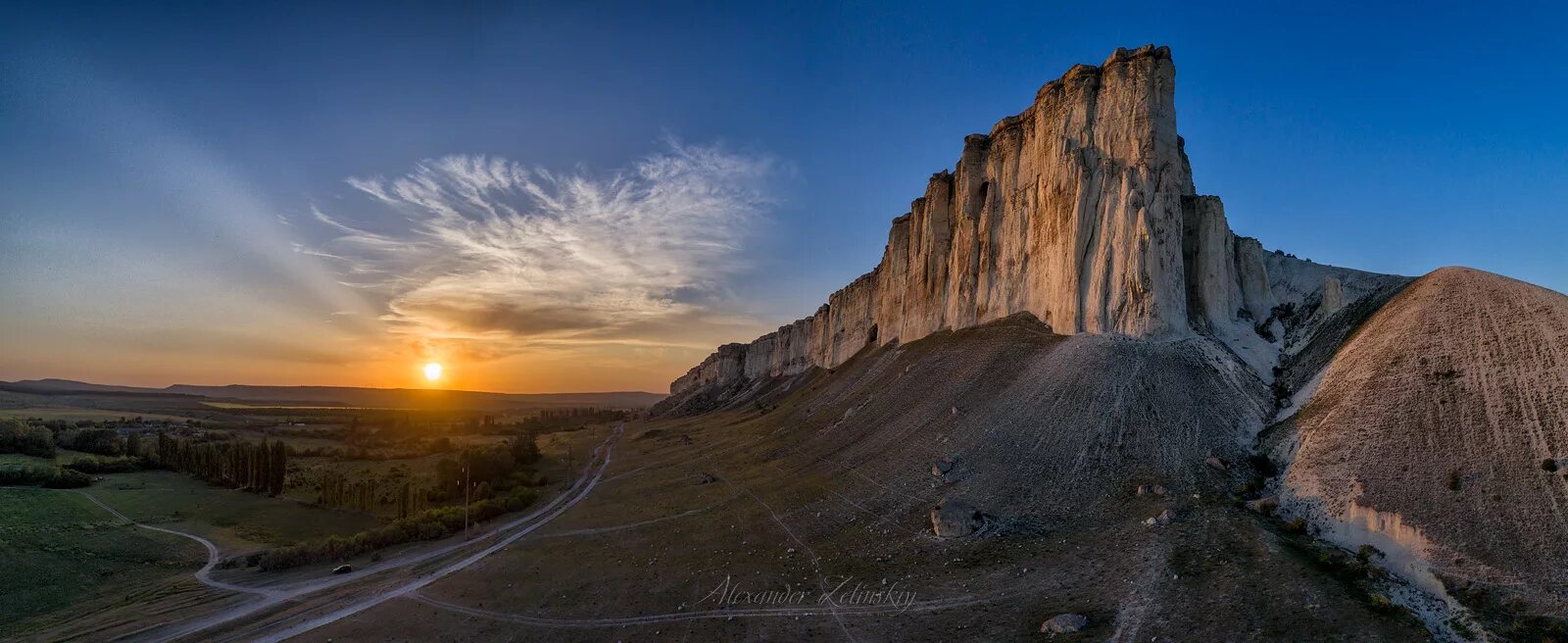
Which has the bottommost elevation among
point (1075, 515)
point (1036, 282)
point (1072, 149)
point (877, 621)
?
point (877, 621)

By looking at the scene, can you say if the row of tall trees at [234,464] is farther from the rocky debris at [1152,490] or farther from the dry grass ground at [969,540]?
the rocky debris at [1152,490]

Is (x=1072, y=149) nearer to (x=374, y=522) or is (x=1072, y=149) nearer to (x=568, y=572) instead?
(x=568, y=572)

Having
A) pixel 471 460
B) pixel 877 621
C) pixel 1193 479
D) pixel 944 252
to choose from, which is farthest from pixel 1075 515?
pixel 471 460

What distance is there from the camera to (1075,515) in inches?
810

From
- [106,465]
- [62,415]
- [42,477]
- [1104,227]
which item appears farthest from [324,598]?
[62,415]

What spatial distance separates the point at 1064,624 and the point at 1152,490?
33.4 ft

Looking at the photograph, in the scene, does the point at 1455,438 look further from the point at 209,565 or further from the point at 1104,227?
the point at 209,565

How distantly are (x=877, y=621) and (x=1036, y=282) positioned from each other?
30.2m

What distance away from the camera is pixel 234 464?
4781 centimetres

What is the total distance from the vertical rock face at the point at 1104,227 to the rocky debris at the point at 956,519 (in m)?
17.4

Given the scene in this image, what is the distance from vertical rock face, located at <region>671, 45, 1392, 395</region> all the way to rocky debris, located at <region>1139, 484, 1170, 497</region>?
12.8 metres

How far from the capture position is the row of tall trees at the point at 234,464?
45406 mm

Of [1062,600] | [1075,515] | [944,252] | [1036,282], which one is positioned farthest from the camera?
[944,252]

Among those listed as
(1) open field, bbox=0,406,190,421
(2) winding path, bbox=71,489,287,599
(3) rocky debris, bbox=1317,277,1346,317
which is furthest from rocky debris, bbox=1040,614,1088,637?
(1) open field, bbox=0,406,190,421
